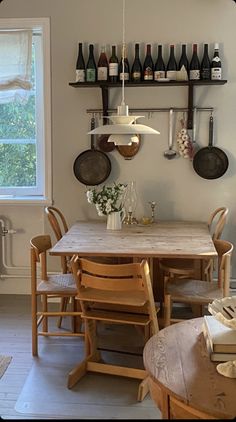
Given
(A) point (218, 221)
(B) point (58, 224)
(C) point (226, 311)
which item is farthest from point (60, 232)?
(C) point (226, 311)

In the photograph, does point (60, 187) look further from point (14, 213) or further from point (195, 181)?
point (195, 181)

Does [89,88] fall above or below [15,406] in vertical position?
above

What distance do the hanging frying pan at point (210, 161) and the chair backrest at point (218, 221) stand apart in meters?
0.29

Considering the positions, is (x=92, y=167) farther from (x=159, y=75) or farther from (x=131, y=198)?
(x=159, y=75)

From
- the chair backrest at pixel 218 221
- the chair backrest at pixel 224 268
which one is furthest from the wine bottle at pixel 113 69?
the chair backrest at pixel 224 268

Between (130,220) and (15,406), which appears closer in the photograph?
(15,406)

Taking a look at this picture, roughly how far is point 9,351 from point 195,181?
73.4 inches

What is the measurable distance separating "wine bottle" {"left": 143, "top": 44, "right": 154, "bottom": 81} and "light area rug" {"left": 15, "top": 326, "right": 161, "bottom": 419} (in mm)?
1997

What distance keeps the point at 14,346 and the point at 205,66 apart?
93.8 inches

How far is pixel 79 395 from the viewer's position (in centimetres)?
254

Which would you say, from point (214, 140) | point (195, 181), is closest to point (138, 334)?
point (195, 181)

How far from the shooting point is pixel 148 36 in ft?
12.4

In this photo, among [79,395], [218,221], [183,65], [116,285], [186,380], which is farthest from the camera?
[183,65]

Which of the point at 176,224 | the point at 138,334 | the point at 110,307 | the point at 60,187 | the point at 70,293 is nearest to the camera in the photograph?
the point at 110,307
